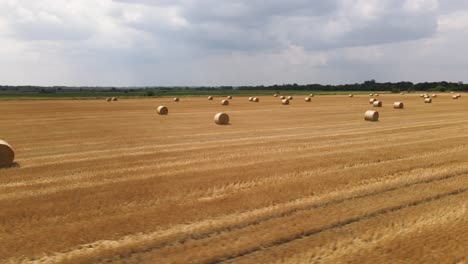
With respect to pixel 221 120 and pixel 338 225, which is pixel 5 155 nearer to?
pixel 338 225

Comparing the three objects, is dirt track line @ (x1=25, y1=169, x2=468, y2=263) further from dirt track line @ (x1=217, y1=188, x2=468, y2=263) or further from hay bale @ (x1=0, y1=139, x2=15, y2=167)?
hay bale @ (x1=0, y1=139, x2=15, y2=167)

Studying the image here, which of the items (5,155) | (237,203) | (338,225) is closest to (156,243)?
(237,203)

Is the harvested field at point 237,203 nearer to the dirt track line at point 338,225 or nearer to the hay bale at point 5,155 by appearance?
the dirt track line at point 338,225

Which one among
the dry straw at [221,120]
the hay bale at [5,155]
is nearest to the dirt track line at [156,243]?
the hay bale at [5,155]

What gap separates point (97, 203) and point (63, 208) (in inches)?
23.5

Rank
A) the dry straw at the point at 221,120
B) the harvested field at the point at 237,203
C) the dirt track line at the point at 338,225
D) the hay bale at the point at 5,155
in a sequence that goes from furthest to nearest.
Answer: the dry straw at the point at 221,120
the hay bale at the point at 5,155
the harvested field at the point at 237,203
the dirt track line at the point at 338,225

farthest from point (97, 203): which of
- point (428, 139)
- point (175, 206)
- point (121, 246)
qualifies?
point (428, 139)

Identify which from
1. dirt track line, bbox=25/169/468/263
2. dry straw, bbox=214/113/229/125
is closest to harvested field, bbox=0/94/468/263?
dirt track line, bbox=25/169/468/263

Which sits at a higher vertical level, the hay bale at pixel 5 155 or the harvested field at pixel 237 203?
the hay bale at pixel 5 155

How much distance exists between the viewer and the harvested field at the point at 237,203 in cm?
591

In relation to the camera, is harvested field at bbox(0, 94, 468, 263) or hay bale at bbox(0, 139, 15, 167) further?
hay bale at bbox(0, 139, 15, 167)

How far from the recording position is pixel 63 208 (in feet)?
25.4

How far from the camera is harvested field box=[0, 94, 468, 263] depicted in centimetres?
591

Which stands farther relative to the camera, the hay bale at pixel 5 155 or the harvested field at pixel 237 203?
the hay bale at pixel 5 155
